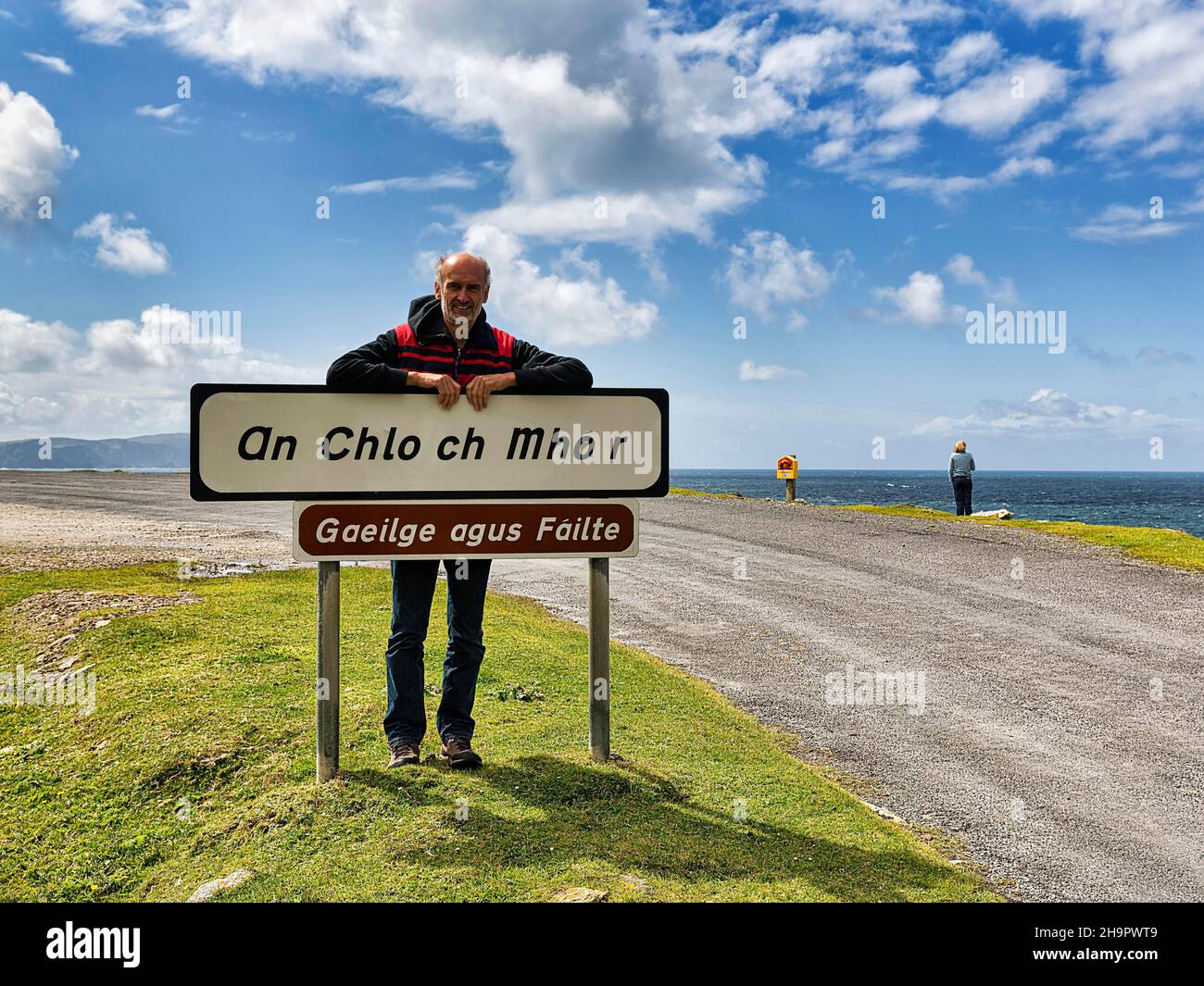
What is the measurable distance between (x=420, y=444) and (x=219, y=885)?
229cm

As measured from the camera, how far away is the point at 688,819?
416cm

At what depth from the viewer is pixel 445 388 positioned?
4535 millimetres

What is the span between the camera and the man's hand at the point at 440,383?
178 inches

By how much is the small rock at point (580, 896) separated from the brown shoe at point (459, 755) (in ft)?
4.52

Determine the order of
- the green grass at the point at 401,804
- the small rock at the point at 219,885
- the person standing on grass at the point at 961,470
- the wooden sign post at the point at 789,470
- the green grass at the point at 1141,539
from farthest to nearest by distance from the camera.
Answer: the wooden sign post at the point at 789,470 < the person standing on grass at the point at 961,470 < the green grass at the point at 1141,539 < the green grass at the point at 401,804 < the small rock at the point at 219,885

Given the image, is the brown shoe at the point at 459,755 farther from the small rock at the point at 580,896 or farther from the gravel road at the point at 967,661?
the gravel road at the point at 967,661

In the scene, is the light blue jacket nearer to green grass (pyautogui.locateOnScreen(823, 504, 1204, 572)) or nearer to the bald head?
green grass (pyautogui.locateOnScreen(823, 504, 1204, 572))

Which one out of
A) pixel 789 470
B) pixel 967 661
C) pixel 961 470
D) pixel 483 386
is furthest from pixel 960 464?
pixel 483 386

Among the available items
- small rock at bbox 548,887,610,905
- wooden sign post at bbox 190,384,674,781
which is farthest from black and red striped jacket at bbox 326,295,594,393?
small rock at bbox 548,887,610,905

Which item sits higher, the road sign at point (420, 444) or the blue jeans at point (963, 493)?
the road sign at point (420, 444)

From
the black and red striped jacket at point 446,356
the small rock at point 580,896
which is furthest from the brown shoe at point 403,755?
the black and red striped jacket at point 446,356
